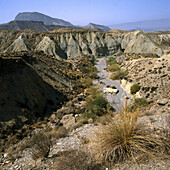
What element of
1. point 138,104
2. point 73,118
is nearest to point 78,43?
point 73,118

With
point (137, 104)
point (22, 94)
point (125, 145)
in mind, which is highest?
point (137, 104)

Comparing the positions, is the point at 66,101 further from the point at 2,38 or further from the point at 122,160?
the point at 2,38

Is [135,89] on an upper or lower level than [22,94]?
lower

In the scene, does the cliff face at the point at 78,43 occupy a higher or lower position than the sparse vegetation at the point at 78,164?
higher

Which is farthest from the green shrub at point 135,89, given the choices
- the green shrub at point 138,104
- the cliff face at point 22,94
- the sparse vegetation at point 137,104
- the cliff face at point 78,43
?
the cliff face at point 78,43

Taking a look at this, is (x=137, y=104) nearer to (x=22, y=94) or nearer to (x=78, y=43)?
(x=22, y=94)

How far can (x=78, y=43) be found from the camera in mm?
66875

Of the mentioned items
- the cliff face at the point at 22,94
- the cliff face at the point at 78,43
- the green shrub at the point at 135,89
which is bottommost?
the green shrub at the point at 135,89

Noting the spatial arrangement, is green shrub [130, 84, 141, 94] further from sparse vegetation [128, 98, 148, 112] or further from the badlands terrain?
sparse vegetation [128, 98, 148, 112]

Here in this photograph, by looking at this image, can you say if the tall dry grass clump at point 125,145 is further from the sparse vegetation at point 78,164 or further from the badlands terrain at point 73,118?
the sparse vegetation at point 78,164

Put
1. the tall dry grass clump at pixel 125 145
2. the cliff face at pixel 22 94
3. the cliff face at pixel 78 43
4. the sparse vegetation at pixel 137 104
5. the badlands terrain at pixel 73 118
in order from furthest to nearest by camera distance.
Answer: the cliff face at pixel 78 43 < the cliff face at pixel 22 94 < the sparse vegetation at pixel 137 104 < the badlands terrain at pixel 73 118 < the tall dry grass clump at pixel 125 145

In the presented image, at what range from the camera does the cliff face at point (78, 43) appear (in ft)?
187

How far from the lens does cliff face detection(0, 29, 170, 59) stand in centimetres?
5693

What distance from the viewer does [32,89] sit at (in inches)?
621
